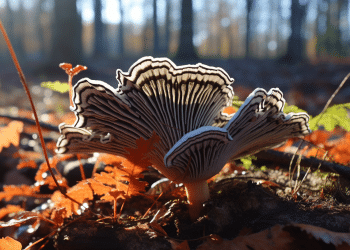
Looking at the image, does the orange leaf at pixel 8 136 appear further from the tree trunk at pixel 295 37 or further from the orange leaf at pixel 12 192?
the tree trunk at pixel 295 37

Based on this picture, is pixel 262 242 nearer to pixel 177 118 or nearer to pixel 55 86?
pixel 177 118

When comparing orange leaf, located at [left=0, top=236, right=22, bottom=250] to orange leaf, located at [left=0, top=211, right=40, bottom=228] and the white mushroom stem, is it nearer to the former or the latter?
orange leaf, located at [left=0, top=211, right=40, bottom=228]

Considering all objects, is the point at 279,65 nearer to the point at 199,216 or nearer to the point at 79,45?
the point at 79,45

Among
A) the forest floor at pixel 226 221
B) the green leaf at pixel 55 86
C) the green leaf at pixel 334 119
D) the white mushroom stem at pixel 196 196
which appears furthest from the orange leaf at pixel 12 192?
the green leaf at pixel 334 119

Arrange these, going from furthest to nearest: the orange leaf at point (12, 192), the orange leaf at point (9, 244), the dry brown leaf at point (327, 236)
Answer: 1. the orange leaf at point (12, 192)
2. the orange leaf at point (9, 244)
3. the dry brown leaf at point (327, 236)

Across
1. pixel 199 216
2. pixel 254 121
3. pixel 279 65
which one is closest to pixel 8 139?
pixel 199 216

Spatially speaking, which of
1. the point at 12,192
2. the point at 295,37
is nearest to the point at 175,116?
the point at 12,192
